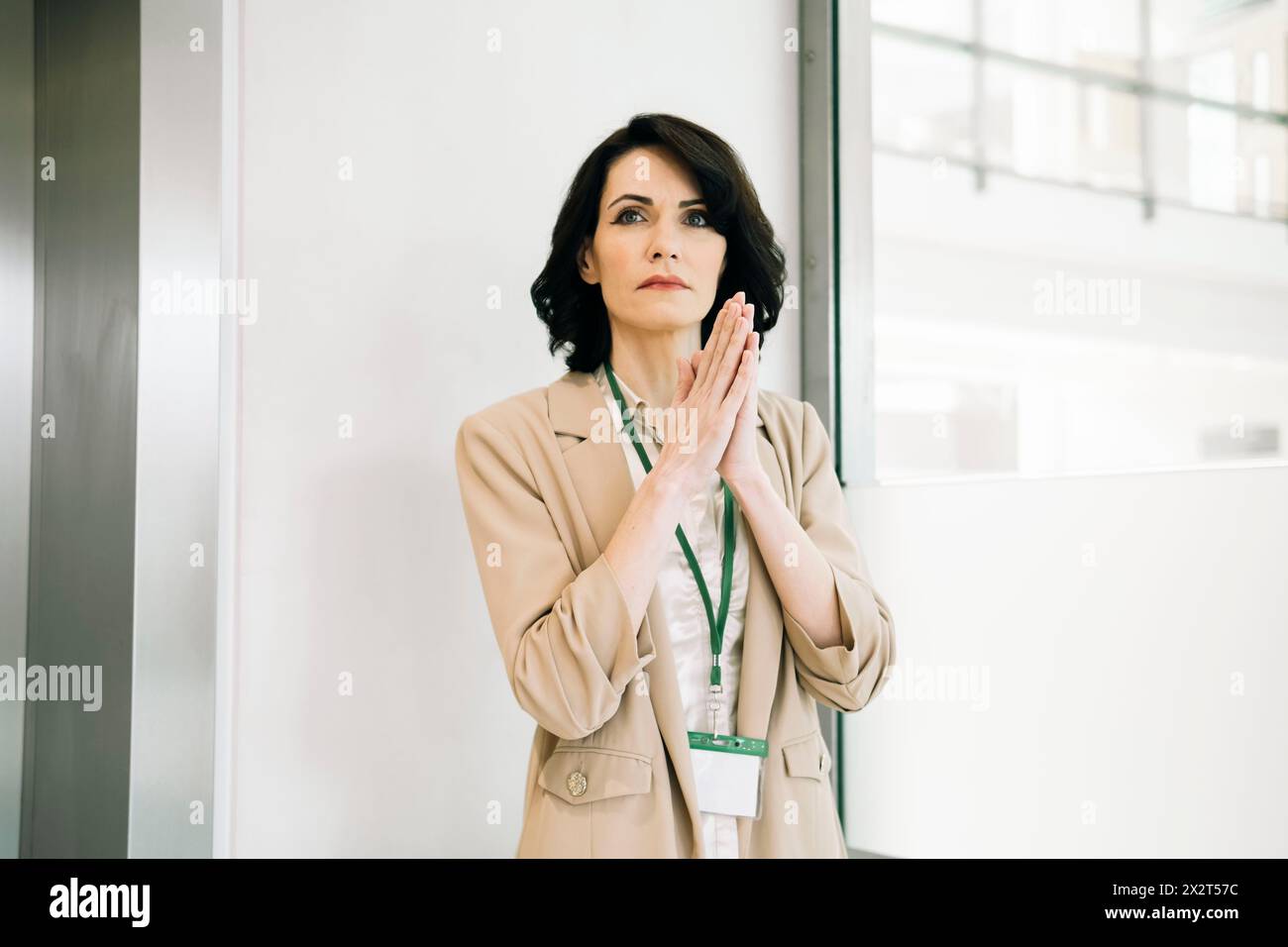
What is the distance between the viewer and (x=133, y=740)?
1733 mm

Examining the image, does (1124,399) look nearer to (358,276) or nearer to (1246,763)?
(1246,763)

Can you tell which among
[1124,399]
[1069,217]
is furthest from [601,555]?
[1069,217]

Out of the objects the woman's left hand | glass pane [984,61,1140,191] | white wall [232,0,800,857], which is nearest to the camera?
the woman's left hand

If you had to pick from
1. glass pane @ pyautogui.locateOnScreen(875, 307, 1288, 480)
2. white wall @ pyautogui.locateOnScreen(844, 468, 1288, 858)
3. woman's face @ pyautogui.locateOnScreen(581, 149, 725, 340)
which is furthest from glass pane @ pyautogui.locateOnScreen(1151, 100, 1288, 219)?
woman's face @ pyautogui.locateOnScreen(581, 149, 725, 340)

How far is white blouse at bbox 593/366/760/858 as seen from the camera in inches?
65.1

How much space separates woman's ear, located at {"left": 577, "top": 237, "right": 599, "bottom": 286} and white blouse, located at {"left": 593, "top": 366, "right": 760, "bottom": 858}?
8.6 inches

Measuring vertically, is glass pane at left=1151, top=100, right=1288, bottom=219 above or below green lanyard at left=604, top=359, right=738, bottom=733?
above

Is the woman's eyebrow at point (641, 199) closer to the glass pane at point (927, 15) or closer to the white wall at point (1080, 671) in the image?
the white wall at point (1080, 671)

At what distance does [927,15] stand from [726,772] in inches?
69.4

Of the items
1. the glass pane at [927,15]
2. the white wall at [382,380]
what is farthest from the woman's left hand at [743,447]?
the glass pane at [927,15]

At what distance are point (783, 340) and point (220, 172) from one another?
1248mm

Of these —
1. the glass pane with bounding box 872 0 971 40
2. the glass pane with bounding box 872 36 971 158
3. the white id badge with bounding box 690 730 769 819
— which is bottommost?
the white id badge with bounding box 690 730 769 819

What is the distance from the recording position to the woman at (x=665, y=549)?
1.56 meters

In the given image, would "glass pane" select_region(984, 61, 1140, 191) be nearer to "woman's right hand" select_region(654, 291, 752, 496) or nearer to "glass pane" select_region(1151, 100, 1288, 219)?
"glass pane" select_region(1151, 100, 1288, 219)
